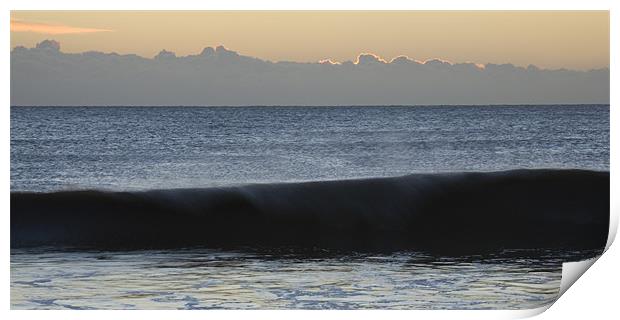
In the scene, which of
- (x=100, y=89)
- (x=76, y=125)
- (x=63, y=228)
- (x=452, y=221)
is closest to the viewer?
(x=63, y=228)

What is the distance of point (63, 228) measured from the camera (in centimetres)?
745

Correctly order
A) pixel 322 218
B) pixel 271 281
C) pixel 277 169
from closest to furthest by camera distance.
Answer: pixel 271 281 → pixel 322 218 → pixel 277 169

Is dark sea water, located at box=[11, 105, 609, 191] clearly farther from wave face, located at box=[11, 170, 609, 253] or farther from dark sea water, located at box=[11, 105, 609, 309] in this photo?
wave face, located at box=[11, 170, 609, 253]

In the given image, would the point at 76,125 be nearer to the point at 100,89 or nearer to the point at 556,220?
the point at 100,89

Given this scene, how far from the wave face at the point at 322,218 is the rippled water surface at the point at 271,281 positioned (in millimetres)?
266

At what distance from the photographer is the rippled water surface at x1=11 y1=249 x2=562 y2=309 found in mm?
6277

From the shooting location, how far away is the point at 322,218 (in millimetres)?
8102

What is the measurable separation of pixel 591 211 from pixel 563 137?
6.39 meters

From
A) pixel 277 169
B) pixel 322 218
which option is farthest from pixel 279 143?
pixel 322 218

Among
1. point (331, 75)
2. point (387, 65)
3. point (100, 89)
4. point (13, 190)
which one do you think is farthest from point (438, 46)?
point (13, 190)

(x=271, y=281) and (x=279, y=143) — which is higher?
(x=279, y=143)

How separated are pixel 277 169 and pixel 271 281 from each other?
3744mm

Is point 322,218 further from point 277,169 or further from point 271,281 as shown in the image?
point 277,169

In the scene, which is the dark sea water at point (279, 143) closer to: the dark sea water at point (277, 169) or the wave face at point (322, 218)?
the dark sea water at point (277, 169)
